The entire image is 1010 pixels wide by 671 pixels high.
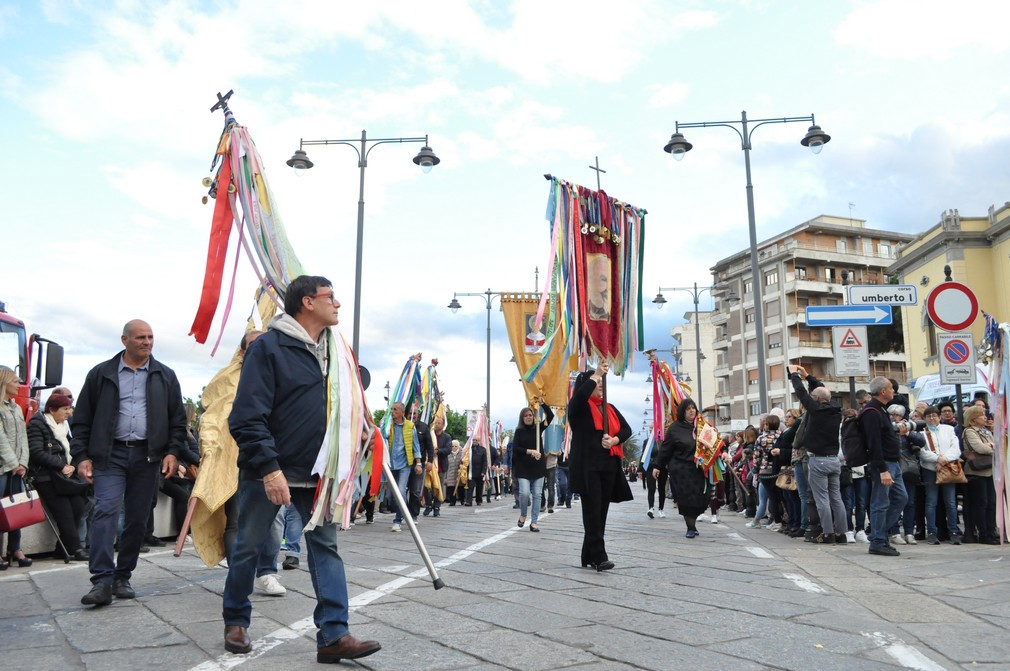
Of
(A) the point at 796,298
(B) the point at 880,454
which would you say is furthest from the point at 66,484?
(A) the point at 796,298

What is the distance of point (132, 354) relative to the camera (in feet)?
21.2

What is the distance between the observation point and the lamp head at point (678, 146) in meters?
20.0

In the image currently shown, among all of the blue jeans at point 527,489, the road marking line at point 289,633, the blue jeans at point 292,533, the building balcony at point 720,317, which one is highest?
the building balcony at point 720,317

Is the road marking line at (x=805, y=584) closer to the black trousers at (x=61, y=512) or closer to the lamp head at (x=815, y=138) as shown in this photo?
the black trousers at (x=61, y=512)

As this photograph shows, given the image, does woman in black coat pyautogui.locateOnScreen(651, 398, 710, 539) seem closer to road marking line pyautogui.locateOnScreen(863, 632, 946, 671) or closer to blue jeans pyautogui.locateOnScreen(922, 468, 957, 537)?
blue jeans pyautogui.locateOnScreen(922, 468, 957, 537)

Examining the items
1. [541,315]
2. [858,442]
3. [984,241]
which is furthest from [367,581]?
[984,241]

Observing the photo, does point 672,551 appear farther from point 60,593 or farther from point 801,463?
point 60,593

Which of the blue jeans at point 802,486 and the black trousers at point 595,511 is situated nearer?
the black trousers at point 595,511

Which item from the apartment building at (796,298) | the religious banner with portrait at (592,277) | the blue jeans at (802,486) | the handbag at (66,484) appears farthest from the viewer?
the apartment building at (796,298)

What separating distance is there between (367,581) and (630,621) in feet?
7.90

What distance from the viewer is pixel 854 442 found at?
10695mm

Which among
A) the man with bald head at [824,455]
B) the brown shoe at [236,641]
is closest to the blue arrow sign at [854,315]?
the man with bald head at [824,455]

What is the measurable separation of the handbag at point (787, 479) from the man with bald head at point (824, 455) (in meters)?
1.33

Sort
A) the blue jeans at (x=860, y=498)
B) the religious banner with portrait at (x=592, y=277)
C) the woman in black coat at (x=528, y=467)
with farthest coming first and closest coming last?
1. the woman in black coat at (x=528, y=467)
2. the blue jeans at (x=860, y=498)
3. the religious banner with portrait at (x=592, y=277)
